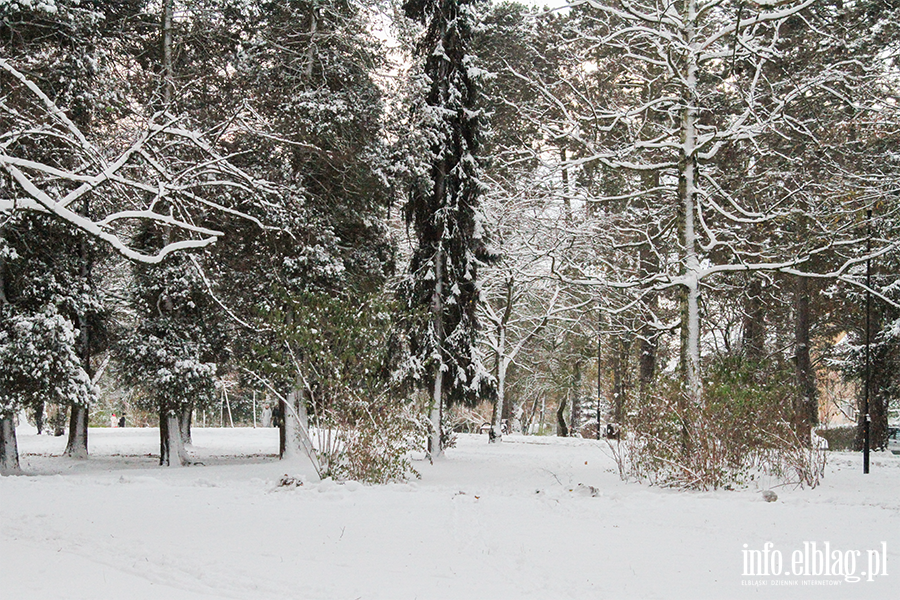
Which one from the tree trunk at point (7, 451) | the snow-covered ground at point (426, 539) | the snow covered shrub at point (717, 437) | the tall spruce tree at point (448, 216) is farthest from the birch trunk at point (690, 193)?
the tree trunk at point (7, 451)

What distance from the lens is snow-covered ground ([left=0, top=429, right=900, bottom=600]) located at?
4566mm

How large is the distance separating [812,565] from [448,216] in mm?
11769

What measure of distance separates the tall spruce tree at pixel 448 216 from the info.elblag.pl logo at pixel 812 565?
1023cm

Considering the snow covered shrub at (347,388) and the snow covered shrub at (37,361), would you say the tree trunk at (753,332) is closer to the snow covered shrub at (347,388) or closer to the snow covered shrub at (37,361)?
the snow covered shrub at (347,388)

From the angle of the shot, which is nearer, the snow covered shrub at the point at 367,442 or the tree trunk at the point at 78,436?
the snow covered shrub at the point at 367,442

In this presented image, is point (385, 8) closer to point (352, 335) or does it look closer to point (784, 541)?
point (352, 335)

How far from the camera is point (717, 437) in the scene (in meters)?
9.29

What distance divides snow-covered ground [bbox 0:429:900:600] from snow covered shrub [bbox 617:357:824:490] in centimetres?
45

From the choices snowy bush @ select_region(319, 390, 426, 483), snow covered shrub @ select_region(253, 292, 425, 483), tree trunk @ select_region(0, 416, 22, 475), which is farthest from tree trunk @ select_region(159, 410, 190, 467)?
snowy bush @ select_region(319, 390, 426, 483)

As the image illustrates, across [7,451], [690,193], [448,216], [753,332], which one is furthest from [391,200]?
[753,332]

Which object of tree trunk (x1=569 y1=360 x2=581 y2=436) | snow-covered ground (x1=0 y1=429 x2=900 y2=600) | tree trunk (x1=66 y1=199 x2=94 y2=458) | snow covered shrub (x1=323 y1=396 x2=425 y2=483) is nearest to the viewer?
snow-covered ground (x1=0 y1=429 x2=900 y2=600)

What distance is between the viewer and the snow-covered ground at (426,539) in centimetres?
457

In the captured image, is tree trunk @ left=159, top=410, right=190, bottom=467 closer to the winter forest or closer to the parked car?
the winter forest

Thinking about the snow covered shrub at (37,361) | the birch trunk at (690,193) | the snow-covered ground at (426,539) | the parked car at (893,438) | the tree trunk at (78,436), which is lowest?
the parked car at (893,438)
